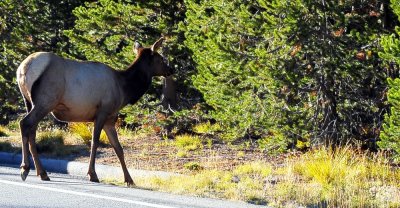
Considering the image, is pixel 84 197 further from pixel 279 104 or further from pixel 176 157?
pixel 176 157

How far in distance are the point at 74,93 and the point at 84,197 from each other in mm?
2949

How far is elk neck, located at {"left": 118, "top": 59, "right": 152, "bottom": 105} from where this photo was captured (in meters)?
14.4

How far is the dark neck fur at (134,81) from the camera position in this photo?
47.2ft

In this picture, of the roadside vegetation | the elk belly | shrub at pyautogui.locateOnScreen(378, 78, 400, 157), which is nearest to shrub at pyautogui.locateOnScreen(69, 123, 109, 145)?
the roadside vegetation

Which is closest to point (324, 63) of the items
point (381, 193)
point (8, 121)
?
point (381, 193)

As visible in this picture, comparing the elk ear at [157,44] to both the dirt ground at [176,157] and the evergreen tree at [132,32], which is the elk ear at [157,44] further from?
the evergreen tree at [132,32]

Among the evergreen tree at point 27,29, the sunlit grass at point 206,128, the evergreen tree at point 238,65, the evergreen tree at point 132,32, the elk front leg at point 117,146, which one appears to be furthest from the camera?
the evergreen tree at point 27,29

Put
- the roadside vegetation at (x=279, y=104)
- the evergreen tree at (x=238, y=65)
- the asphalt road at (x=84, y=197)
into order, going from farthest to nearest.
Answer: the evergreen tree at (x=238, y=65), the roadside vegetation at (x=279, y=104), the asphalt road at (x=84, y=197)

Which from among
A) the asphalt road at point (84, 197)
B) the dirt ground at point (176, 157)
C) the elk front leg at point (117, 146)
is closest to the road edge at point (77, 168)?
the dirt ground at point (176, 157)

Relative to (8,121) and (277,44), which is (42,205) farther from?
(8,121)

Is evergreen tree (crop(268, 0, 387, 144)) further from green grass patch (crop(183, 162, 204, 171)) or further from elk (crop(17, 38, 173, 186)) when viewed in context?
elk (crop(17, 38, 173, 186))

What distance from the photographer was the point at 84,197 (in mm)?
10938

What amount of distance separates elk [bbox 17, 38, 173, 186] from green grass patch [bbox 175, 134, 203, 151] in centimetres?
281

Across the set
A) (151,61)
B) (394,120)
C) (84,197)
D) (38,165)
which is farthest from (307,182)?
(38,165)
